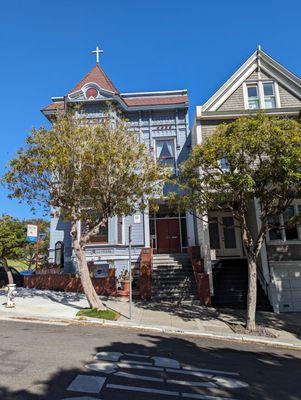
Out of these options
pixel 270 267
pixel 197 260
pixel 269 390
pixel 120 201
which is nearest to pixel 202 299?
pixel 197 260

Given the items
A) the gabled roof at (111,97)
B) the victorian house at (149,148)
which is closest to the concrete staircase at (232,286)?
the victorian house at (149,148)

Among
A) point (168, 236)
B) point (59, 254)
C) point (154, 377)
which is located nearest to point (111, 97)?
point (168, 236)

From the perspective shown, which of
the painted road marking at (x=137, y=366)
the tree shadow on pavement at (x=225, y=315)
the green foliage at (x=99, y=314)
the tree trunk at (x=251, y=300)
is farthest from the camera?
the tree shadow on pavement at (x=225, y=315)

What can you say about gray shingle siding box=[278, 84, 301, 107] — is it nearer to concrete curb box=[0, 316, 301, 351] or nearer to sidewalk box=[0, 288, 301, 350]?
sidewalk box=[0, 288, 301, 350]

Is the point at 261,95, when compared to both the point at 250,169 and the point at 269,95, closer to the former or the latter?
the point at 269,95

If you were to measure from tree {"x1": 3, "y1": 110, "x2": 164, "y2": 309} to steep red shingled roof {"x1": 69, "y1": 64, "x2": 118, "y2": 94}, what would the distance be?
848 cm

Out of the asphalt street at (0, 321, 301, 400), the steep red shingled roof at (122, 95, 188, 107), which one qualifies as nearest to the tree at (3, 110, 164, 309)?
the asphalt street at (0, 321, 301, 400)

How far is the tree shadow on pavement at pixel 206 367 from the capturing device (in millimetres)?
5516

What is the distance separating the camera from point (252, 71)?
19734 mm

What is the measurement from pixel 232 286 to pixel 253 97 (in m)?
10.0

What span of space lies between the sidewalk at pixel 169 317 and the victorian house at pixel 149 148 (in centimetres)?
375

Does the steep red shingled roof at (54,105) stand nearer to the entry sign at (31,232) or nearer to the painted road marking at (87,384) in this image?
the entry sign at (31,232)

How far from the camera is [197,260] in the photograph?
56.5 feet

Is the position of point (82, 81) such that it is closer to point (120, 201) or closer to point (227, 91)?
point (227, 91)
